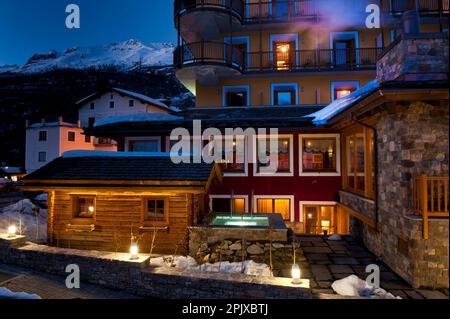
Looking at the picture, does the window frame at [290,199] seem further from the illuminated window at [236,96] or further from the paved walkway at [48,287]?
the paved walkway at [48,287]

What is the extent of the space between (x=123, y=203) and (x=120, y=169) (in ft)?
3.70

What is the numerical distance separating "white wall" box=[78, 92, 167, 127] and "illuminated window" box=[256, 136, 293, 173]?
2226 cm

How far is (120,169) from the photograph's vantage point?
9125 millimetres

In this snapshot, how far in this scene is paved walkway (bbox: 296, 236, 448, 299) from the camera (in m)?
5.60

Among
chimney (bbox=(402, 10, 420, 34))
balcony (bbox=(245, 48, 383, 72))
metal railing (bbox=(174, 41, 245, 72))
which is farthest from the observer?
balcony (bbox=(245, 48, 383, 72))

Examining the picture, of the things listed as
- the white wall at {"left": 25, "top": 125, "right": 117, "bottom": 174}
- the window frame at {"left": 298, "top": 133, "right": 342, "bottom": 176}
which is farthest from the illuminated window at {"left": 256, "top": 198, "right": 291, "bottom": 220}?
the white wall at {"left": 25, "top": 125, "right": 117, "bottom": 174}

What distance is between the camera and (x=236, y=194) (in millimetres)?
12445

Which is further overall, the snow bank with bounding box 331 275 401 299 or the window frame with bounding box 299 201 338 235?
the window frame with bounding box 299 201 338 235

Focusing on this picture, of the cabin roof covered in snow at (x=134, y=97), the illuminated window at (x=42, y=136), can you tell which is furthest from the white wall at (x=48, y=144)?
the cabin roof covered in snow at (x=134, y=97)

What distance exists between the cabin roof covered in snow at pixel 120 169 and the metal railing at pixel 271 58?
261 inches

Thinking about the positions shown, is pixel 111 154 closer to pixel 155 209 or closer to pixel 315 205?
pixel 155 209

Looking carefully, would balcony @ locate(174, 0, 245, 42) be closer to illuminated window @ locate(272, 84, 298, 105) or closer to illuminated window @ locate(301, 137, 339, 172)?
illuminated window @ locate(272, 84, 298, 105)

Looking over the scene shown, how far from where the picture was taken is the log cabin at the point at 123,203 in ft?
27.8

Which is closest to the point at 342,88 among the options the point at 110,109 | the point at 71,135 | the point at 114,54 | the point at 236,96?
the point at 236,96
